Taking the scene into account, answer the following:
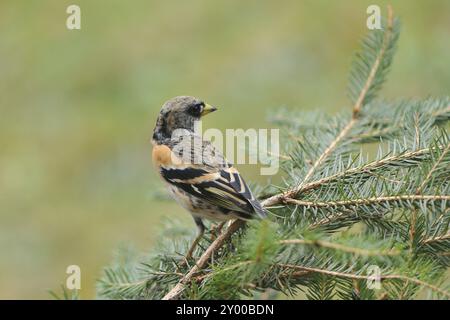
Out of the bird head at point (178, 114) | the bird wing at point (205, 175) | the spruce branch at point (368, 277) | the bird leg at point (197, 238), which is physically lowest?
the bird leg at point (197, 238)

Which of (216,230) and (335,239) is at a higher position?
(335,239)

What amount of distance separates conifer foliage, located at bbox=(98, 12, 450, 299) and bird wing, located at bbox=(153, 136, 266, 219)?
4.2 inches

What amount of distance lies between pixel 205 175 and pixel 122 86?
520cm

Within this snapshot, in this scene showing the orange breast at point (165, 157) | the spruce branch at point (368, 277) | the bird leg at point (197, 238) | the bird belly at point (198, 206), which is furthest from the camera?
the orange breast at point (165, 157)

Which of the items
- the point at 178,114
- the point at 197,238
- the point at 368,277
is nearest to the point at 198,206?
the point at 197,238

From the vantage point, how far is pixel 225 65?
7.85 metres

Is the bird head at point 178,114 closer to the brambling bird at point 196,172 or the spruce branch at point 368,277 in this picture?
the brambling bird at point 196,172

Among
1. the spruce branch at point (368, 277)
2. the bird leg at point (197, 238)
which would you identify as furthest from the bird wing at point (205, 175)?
the spruce branch at point (368, 277)

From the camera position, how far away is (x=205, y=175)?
272cm

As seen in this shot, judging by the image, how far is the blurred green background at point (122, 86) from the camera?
244 inches

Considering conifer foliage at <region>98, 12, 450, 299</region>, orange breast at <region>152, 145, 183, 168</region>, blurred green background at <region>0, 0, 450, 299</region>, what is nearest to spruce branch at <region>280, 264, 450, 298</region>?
conifer foliage at <region>98, 12, 450, 299</region>

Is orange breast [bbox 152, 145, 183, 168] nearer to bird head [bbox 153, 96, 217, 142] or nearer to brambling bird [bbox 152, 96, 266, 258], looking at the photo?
brambling bird [bbox 152, 96, 266, 258]

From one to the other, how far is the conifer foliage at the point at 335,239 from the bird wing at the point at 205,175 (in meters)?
0.11

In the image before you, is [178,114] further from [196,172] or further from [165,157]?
[196,172]
